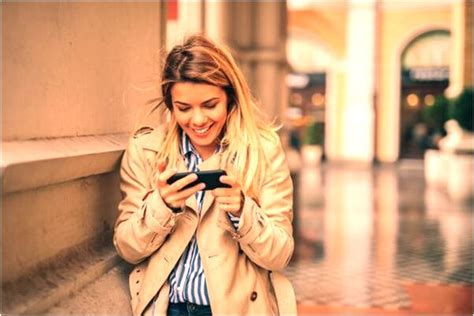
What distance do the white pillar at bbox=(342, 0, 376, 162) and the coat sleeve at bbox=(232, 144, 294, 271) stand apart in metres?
24.2

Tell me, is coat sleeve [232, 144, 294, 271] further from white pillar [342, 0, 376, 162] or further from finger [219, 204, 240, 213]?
white pillar [342, 0, 376, 162]

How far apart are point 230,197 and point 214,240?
230mm

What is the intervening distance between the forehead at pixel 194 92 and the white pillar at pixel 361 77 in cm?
2431

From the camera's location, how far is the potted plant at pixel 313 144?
25812 millimetres

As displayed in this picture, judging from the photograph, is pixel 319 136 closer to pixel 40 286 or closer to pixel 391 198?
pixel 391 198

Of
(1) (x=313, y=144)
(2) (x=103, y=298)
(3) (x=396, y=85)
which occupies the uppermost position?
(3) (x=396, y=85)

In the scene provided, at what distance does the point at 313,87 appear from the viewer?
2930 centimetres

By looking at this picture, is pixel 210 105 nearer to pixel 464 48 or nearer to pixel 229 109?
pixel 229 109

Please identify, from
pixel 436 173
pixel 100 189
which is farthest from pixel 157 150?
pixel 436 173

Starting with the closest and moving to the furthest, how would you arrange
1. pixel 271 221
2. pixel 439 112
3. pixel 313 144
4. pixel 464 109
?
pixel 271 221 → pixel 464 109 → pixel 439 112 → pixel 313 144

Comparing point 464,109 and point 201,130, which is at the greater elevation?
point 464,109

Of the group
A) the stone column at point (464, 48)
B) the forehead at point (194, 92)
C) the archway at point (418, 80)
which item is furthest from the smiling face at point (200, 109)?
the archway at point (418, 80)

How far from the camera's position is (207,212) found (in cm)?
208

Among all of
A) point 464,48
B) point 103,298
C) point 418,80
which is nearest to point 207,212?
point 103,298
